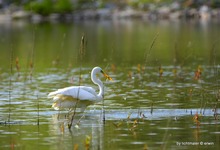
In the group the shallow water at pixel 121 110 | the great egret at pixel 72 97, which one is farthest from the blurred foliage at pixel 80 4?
the great egret at pixel 72 97

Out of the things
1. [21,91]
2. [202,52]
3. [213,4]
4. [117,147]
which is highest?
[213,4]

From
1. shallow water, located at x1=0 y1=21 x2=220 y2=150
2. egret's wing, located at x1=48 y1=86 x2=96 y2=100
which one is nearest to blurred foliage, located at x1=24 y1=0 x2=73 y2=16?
shallow water, located at x1=0 y1=21 x2=220 y2=150

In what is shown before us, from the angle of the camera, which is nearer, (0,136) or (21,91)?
(0,136)

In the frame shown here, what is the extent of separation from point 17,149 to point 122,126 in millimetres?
2951

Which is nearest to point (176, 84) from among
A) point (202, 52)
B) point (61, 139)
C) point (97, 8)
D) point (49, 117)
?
point (49, 117)

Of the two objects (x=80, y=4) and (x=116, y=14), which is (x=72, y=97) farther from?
(x=80, y=4)

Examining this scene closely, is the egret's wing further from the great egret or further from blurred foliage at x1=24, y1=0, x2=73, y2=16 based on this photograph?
blurred foliage at x1=24, y1=0, x2=73, y2=16

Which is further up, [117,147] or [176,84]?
[176,84]

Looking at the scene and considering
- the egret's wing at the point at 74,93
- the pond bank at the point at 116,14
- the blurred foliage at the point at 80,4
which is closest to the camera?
the egret's wing at the point at 74,93

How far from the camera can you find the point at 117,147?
13656 millimetres

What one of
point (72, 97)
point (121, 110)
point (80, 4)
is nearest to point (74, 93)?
point (72, 97)

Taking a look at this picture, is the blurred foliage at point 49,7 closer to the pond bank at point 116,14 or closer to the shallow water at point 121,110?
the pond bank at point 116,14

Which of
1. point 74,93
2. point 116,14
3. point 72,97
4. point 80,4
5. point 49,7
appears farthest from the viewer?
point 80,4

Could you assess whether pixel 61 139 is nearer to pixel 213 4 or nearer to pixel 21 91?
pixel 21 91
